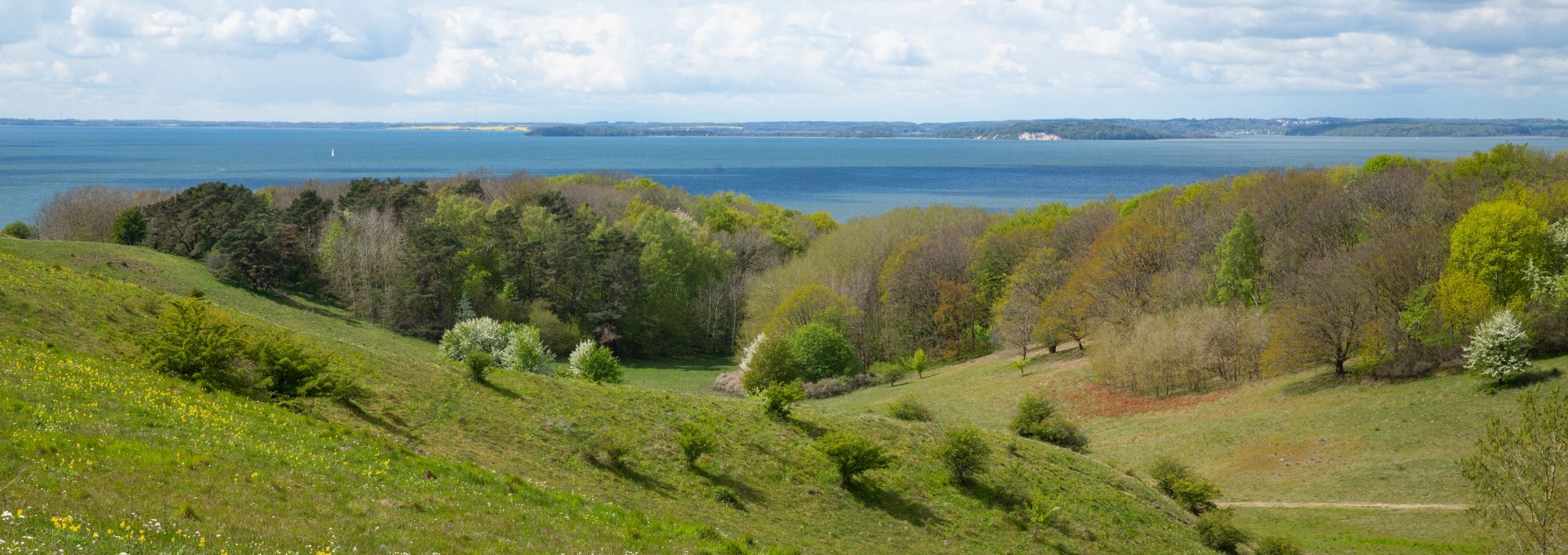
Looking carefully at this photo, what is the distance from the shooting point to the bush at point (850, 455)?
71.3ft

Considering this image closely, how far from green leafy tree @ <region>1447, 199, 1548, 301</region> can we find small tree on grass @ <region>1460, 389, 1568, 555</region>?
85.9 ft

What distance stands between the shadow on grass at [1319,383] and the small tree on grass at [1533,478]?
22.8m

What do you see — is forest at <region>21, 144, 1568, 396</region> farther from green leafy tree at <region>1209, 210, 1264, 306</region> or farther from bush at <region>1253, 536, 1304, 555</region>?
bush at <region>1253, 536, 1304, 555</region>

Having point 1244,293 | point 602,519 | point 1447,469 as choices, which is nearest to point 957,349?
point 1244,293

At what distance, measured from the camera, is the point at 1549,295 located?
37844 mm

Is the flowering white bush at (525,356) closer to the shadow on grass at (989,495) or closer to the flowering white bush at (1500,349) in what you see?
the shadow on grass at (989,495)

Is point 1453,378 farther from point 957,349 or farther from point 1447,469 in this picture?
point 957,349

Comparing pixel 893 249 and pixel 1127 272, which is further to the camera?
pixel 893 249

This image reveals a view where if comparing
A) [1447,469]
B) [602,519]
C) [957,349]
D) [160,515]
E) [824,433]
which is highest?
[160,515]

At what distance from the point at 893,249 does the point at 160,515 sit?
196 feet

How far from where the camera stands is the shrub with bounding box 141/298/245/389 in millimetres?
18250

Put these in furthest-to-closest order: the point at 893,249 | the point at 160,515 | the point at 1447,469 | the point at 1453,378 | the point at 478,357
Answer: the point at 893,249 → the point at 1453,378 → the point at 1447,469 → the point at 478,357 → the point at 160,515

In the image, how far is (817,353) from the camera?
171ft

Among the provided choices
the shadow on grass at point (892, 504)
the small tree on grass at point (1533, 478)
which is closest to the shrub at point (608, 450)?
the shadow on grass at point (892, 504)
